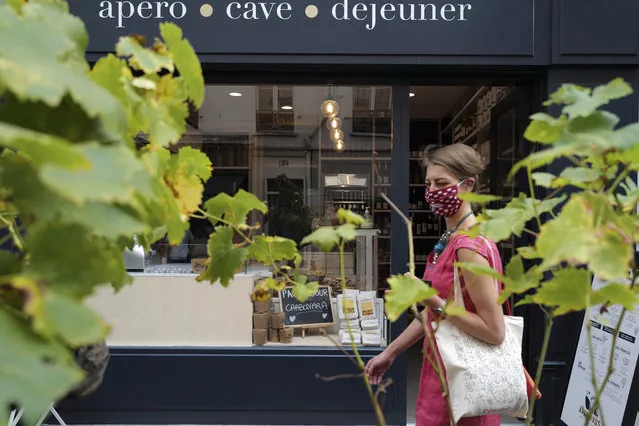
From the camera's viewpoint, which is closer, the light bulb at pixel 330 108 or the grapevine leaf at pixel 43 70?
the grapevine leaf at pixel 43 70

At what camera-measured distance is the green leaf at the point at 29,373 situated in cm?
42

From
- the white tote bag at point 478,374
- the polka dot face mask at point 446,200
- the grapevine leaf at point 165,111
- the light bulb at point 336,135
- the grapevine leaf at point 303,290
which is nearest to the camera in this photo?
the grapevine leaf at point 165,111

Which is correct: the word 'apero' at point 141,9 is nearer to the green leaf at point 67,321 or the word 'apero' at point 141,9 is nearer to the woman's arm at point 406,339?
the woman's arm at point 406,339

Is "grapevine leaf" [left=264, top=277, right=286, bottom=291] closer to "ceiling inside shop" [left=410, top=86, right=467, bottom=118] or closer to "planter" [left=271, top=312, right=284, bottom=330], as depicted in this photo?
"planter" [left=271, top=312, right=284, bottom=330]

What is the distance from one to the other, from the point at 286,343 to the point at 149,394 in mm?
1023

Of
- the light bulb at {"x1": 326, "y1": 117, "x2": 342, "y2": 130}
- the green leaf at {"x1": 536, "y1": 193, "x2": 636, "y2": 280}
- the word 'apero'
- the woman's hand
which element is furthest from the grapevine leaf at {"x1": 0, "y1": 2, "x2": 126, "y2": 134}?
the light bulb at {"x1": 326, "y1": 117, "x2": 342, "y2": 130}

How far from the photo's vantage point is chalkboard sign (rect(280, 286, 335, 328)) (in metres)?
4.27

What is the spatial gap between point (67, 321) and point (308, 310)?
3936 millimetres

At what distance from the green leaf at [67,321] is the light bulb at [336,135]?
163 inches

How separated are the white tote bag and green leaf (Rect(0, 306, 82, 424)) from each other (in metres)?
1.43

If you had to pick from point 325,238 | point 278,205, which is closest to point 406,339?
point 325,238

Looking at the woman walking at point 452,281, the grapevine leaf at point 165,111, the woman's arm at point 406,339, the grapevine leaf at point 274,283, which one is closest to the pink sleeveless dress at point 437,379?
the woman walking at point 452,281

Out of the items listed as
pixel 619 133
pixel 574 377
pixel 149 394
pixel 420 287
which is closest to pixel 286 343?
pixel 149 394

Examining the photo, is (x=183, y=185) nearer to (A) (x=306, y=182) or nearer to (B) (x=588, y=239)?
(B) (x=588, y=239)
